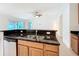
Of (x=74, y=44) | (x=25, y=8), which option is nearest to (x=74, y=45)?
(x=74, y=44)

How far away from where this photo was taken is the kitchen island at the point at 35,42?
1.70 m

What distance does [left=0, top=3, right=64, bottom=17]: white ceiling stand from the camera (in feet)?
5.35

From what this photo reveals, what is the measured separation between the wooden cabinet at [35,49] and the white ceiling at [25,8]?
462mm

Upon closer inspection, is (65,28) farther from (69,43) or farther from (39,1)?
(39,1)

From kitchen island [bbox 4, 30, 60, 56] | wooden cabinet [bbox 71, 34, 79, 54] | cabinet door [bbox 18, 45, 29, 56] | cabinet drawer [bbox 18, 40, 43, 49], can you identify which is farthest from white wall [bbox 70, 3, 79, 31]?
cabinet door [bbox 18, 45, 29, 56]

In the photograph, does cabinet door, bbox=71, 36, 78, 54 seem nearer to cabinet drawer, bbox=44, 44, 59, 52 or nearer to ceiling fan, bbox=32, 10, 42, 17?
cabinet drawer, bbox=44, 44, 59, 52

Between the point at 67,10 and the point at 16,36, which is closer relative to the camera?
the point at 67,10

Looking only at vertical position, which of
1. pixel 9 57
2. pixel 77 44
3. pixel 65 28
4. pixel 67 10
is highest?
pixel 67 10

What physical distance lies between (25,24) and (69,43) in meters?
0.72

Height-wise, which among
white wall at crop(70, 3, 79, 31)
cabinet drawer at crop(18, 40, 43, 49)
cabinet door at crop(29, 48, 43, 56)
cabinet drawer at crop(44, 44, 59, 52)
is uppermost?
white wall at crop(70, 3, 79, 31)

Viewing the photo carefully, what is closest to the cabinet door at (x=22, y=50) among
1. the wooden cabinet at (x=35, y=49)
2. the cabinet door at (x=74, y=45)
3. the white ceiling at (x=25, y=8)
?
the wooden cabinet at (x=35, y=49)

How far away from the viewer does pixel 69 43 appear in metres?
1.67

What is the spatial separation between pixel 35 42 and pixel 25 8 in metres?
0.55

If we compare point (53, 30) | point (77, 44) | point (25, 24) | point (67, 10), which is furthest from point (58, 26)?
point (25, 24)
